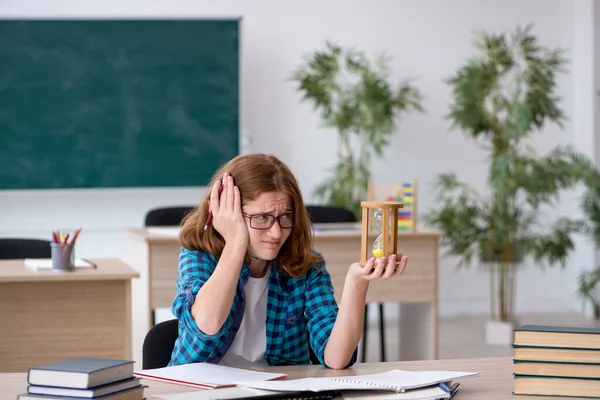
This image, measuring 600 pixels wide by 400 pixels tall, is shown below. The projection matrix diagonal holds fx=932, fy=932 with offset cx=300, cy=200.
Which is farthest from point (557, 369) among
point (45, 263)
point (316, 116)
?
point (316, 116)

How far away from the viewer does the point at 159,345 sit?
2178 millimetres

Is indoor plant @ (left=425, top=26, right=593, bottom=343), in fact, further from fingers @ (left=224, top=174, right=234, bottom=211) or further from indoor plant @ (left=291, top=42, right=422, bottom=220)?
fingers @ (left=224, top=174, right=234, bottom=211)

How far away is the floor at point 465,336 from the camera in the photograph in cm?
538

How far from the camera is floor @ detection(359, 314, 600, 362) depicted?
5.38 m

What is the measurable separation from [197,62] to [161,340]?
12.6 ft

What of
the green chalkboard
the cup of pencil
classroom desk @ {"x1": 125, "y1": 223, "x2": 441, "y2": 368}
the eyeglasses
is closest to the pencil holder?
the cup of pencil

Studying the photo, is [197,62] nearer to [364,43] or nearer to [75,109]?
[75,109]

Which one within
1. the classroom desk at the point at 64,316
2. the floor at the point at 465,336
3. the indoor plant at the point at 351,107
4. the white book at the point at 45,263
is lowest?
the floor at the point at 465,336

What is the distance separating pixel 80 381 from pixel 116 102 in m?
4.36

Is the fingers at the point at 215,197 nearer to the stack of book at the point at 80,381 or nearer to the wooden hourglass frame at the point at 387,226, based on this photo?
the wooden hourglass frame at the point at 387,226

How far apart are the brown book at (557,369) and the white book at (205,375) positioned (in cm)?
48

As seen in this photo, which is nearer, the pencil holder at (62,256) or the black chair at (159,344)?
the black chair at (159,344)

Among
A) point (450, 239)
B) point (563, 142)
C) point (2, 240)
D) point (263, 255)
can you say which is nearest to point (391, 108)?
point (450, 239)

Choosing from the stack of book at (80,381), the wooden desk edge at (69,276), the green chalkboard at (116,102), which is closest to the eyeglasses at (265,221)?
the stack of book at (80,381)
